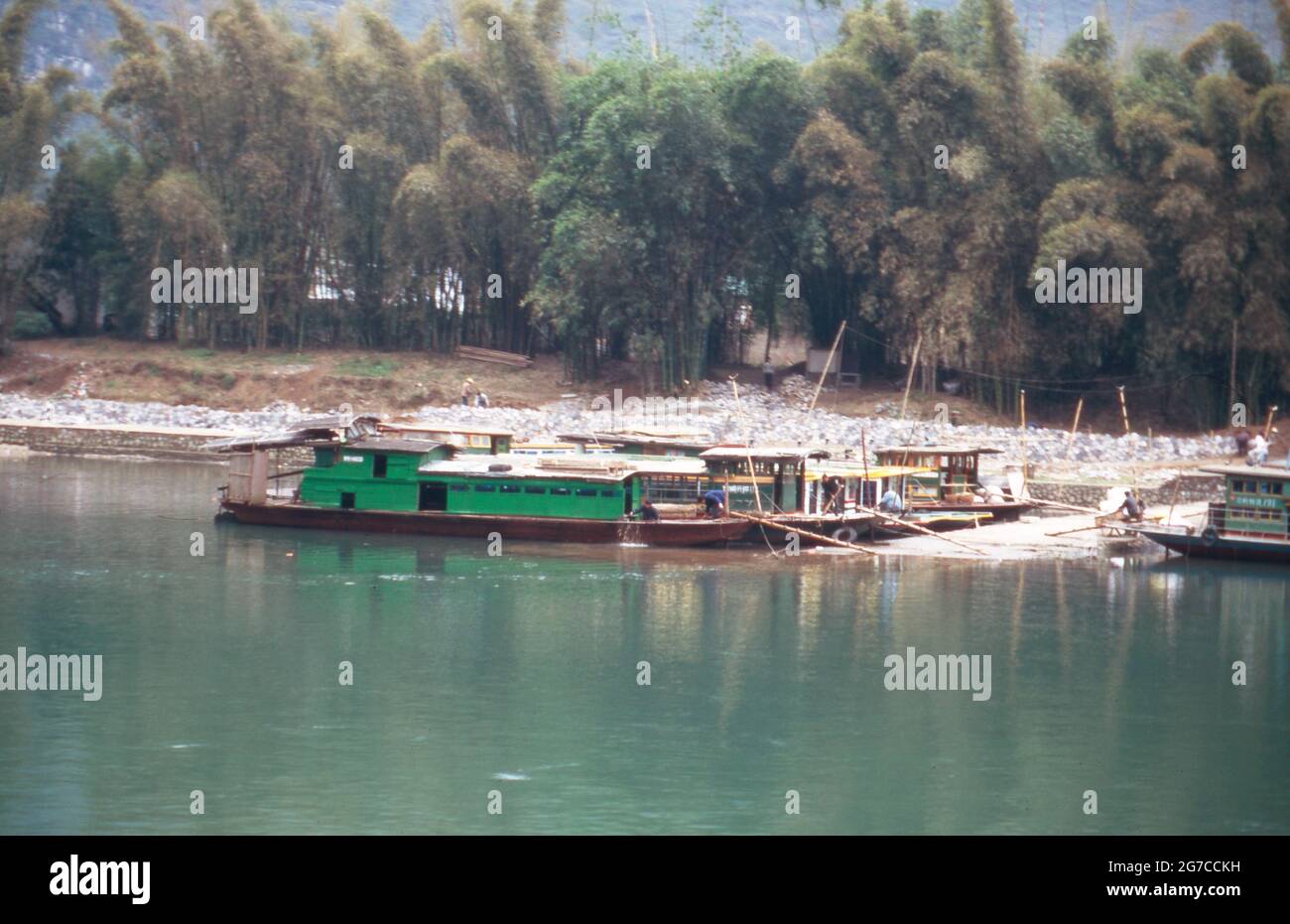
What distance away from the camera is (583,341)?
45406 millimetres

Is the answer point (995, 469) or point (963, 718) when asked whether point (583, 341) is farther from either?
point (963, 718)

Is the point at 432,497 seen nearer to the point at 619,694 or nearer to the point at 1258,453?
the point at 619,694

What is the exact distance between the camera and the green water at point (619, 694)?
15.4 m

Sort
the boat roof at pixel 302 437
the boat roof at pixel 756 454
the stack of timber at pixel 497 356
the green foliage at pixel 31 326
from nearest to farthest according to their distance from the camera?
the boat roof at pixel 756 454 < the boat roof at pixel 302 437 < the stack of timber at pixel 497 356 < the green foliage at pixel 31 326

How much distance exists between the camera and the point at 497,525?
29.3 metres

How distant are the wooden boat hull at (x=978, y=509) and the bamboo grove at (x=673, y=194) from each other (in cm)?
892

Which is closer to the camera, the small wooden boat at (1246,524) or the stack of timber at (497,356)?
the small wooden boat at (1246,524)

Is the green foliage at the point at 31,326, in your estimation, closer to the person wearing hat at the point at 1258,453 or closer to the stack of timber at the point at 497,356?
the stack of timber at the point at 497,356

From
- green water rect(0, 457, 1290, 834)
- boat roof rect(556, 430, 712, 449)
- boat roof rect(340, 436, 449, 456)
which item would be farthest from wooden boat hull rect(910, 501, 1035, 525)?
boat roof rect(340, 436, 449, 456)

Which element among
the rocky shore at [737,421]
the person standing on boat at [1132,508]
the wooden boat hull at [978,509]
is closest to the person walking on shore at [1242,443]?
the rocky shore at [737,421]

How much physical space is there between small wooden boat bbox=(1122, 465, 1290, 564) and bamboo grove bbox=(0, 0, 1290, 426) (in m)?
11.1

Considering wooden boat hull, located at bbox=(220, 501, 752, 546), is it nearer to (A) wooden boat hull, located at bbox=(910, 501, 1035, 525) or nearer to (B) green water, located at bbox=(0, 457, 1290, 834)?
(B) green water, located at bbox=(0, 457, 1290, 834)

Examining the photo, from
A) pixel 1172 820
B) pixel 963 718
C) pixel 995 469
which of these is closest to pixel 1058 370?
pixel 995 469

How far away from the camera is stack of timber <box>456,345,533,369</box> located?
4650cm
